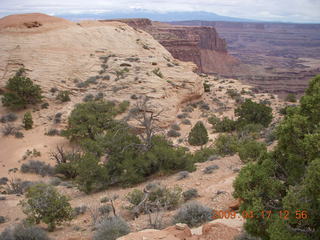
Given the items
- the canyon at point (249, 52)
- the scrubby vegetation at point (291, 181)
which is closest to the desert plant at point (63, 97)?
the scrubby vegetation at point (291, 181)

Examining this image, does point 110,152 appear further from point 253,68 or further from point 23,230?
point 253,68

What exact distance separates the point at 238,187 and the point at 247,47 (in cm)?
16692

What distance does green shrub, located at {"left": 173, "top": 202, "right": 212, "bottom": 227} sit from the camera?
679cm

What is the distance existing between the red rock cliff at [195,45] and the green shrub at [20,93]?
43870mm

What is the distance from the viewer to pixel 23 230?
686 centimetres

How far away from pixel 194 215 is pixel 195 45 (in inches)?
2621

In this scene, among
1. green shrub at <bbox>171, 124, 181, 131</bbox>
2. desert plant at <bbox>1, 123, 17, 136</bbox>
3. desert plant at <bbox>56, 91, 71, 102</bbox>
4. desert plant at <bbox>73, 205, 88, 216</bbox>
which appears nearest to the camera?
desert plant at <bbox>73, 205, 88, 216</bbox>

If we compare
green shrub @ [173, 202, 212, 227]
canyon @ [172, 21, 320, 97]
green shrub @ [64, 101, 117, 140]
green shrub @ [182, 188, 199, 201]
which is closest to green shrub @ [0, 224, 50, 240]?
green shrub @ [173, 202, 212, 227]

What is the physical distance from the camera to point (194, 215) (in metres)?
6.91

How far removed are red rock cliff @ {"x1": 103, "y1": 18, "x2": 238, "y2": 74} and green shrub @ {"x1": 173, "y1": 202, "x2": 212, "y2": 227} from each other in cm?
5806

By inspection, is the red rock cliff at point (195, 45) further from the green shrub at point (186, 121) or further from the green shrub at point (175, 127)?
the green shrub at point (175, 127)

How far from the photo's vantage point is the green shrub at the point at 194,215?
6786 mm

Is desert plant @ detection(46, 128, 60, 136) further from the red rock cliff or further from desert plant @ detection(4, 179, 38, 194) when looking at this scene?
the red rock cliff

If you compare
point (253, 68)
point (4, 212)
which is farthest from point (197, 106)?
point (253, 68)
